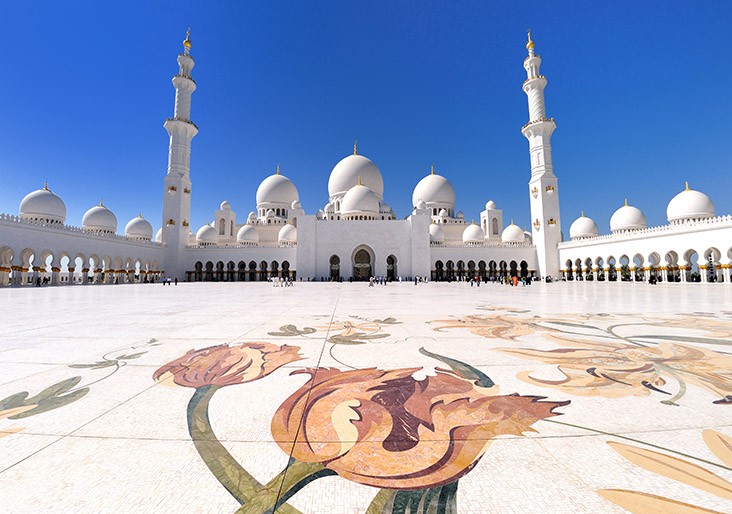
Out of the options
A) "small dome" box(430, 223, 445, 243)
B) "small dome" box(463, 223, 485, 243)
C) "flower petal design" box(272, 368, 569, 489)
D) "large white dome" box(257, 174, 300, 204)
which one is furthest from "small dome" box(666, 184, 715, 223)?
"large white dome" box(257, 174, 300, 204)

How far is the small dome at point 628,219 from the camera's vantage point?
3219cm

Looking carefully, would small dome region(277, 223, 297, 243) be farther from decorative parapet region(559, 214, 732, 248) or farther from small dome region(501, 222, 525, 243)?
decorative parapet region(559, 214, 732, 248)

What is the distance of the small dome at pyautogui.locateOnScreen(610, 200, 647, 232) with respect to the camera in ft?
106

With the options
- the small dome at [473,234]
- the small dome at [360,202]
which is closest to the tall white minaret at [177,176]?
the small dome at [360,202]

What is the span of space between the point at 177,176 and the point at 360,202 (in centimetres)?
1982

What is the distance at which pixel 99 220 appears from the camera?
32.8m

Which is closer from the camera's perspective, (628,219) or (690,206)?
(690,206)

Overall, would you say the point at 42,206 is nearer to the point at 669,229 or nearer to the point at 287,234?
the point at 287,234

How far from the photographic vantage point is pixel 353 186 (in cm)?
4047

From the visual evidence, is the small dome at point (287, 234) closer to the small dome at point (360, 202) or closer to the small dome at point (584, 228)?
the small dome at point (360, 202)

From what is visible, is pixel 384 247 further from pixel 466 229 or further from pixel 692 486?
pixel 692 486

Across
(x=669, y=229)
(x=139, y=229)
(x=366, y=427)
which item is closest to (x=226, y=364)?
(x=366, y=427)

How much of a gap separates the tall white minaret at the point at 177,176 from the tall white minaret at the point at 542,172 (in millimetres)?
36881

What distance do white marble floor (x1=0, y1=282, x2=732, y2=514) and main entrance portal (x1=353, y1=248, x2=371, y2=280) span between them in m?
32.4
